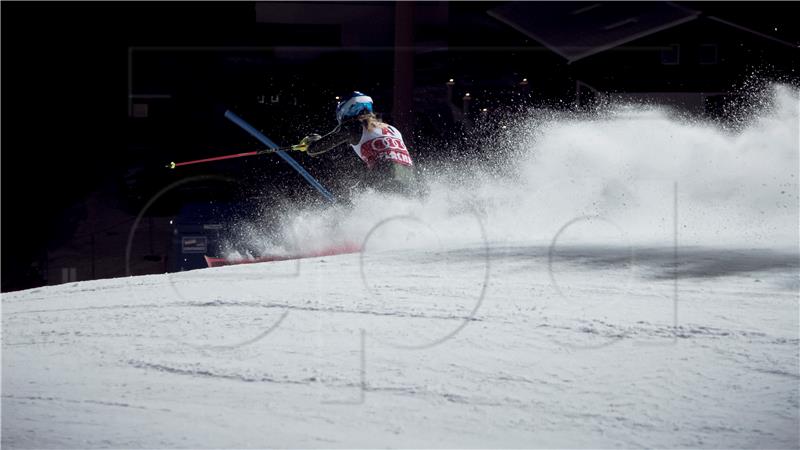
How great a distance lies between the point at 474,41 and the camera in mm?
12031

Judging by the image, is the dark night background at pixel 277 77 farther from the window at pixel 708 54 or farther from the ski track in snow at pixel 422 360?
the ski track in snow at pixel 422 360

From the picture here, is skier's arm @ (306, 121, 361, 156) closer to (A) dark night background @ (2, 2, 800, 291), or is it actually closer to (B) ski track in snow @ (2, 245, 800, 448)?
(A) dark night background @ (2, 2, 800, 291)

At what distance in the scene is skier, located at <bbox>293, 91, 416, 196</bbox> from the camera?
27.2 feet

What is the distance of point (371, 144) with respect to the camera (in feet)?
27.3

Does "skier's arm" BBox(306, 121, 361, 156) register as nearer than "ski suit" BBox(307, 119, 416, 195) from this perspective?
No

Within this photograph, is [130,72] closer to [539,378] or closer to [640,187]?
[640,187]

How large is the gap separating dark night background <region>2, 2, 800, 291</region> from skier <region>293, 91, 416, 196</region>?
2.37 metres

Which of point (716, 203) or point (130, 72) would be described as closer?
point (716, 203)

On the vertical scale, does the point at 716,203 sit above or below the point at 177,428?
above

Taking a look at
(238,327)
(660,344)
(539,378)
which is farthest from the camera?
(238,327)

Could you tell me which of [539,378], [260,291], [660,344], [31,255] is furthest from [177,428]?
[31,255]

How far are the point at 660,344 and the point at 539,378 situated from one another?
769mm

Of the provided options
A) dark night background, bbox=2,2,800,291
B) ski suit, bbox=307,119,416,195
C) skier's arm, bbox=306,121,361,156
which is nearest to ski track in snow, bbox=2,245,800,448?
ski suit, bbox=307,119,416,195

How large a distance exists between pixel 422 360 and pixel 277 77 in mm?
8362
